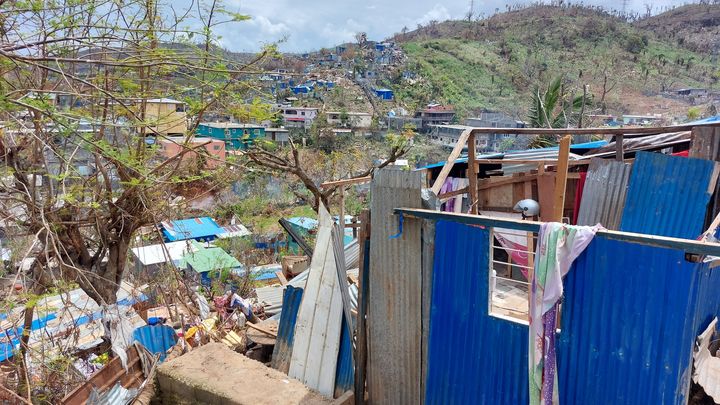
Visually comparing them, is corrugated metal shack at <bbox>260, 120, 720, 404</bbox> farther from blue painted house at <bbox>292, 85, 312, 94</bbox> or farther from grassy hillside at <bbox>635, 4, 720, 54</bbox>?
grassy hillside at <bbox>635, 4, 720, 54</bbox>

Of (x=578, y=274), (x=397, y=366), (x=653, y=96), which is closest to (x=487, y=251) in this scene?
(x=578, y=274)

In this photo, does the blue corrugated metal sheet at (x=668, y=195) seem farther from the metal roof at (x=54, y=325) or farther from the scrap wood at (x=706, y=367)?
the metal roof at (x=54, y=325)

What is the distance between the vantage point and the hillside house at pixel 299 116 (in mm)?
48656

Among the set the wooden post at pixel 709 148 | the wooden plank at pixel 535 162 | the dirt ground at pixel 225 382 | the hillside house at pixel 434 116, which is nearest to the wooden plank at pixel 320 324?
the dirt ground at pixel 225 382

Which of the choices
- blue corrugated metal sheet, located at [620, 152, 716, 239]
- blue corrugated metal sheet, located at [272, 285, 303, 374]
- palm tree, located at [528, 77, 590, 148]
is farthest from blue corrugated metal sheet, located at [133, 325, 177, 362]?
palm tree, located at [528, 77, 590, 148]

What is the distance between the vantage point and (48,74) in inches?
216

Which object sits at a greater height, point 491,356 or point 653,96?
point 653,96

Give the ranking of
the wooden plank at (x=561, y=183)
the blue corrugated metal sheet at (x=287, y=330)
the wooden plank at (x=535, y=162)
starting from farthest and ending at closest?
the wooden plank at (x=535, y=162)
the blue corrugated metal sheet at (x=287, y=330)
the wooden plank at (x=561, y=183)

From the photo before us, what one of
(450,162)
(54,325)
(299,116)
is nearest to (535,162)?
(450,162)

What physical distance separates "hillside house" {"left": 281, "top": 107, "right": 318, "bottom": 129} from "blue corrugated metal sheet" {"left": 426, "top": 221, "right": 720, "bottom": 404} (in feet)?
143

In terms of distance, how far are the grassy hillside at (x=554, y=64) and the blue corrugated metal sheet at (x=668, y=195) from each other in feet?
182

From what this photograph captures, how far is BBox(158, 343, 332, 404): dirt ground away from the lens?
4.39 metres

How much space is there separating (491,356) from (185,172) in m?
5.21

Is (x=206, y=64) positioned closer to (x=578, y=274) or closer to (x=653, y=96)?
(x=578, y=274)
